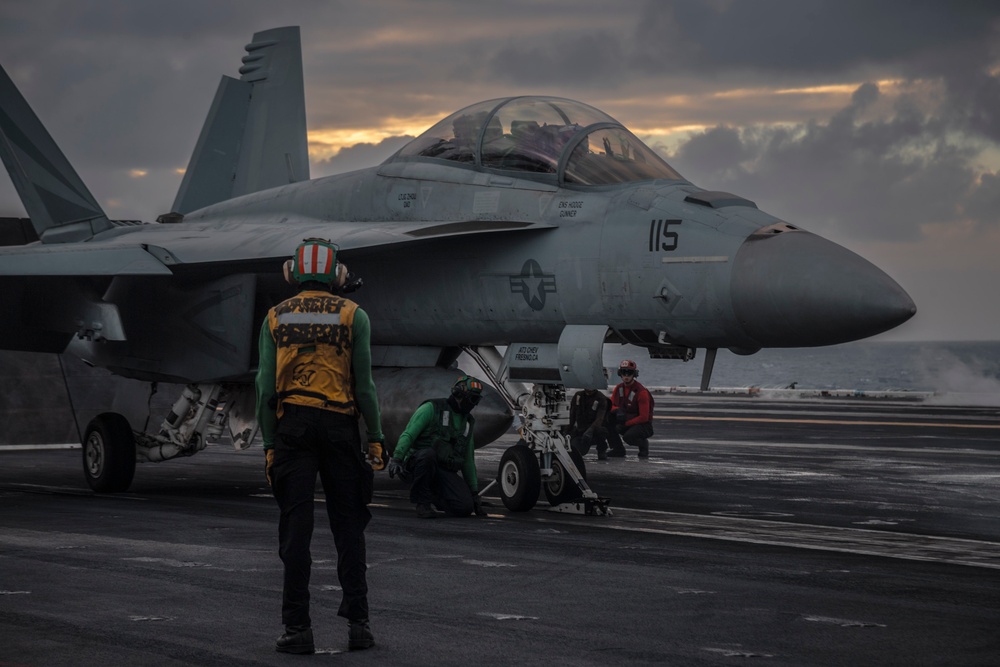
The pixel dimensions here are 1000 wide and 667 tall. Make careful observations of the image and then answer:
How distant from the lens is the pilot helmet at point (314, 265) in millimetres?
6629

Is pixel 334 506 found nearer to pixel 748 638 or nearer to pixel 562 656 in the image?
pixel 562 656

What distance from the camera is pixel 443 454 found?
1246 centimetres

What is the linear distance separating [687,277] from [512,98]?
127 inches

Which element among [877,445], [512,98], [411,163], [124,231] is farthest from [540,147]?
[877,445]

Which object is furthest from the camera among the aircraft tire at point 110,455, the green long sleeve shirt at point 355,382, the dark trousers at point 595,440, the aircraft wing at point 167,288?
the dark trousers at point 595,440

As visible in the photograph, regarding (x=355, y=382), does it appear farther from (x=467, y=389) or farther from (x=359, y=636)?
(x=467, y=389)

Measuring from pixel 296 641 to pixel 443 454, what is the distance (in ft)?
20.9

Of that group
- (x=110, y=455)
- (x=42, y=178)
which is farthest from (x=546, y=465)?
(x=42, y=178)

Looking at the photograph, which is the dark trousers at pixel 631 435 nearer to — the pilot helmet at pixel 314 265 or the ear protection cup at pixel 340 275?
the ear protection cup at pixel 340 275

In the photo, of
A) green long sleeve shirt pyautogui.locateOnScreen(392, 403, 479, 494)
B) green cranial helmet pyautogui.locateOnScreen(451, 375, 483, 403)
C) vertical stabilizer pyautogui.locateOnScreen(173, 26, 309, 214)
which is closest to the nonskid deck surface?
green long sleeve shirt pyautogui.locateOnScreen(392, 403, 479, 494)

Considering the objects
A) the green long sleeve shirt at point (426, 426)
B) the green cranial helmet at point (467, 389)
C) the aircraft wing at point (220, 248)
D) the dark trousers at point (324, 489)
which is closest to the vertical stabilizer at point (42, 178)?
the aircraft wing at point (220, 248)

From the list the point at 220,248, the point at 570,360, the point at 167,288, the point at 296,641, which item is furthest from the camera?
the point at 167,288

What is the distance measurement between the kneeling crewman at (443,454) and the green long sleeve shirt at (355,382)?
567 cm

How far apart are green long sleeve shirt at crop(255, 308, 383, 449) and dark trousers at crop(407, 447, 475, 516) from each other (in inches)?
224
